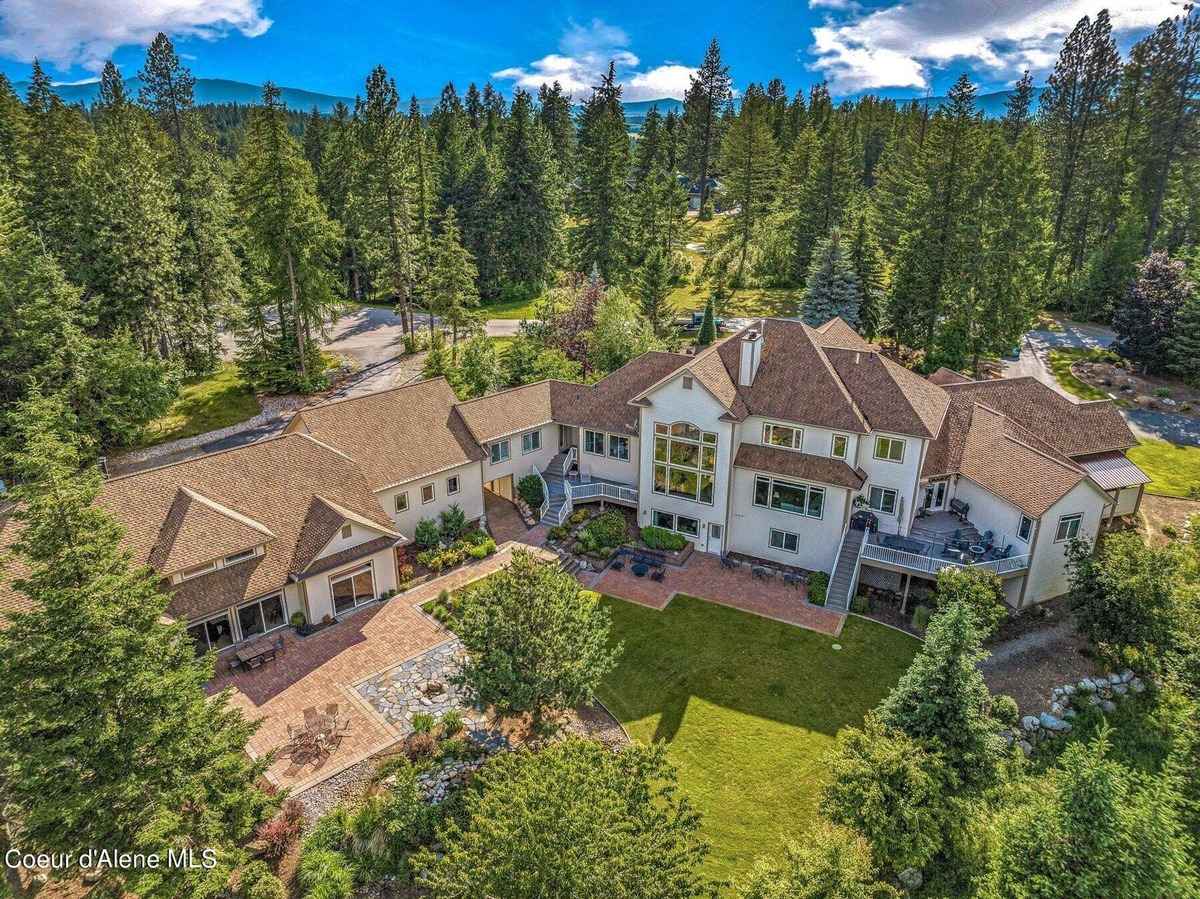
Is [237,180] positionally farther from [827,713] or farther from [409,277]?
[827,713]

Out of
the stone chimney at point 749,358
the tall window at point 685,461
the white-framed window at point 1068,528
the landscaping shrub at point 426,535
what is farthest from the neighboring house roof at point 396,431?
the white-framed window at point 1068,528

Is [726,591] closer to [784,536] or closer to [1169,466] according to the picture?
[784,536]

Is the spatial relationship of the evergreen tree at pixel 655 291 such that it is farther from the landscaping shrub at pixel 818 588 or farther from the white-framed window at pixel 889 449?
the landscaping shrub at pixel 818 588

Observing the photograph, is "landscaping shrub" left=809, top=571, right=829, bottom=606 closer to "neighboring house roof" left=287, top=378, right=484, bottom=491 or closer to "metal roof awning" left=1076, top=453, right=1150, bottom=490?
"metal roof awning" left=1076, top=453, right=1150, bottom=490

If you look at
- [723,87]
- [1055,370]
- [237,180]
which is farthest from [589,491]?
[723,87]

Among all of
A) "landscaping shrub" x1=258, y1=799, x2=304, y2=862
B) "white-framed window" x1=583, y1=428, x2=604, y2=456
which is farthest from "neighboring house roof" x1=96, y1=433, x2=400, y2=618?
"white-framed window" x1=583, y1=428, x2=604, y2=456

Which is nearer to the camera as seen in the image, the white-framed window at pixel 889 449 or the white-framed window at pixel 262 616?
the white-framed window at pixel 262 616
